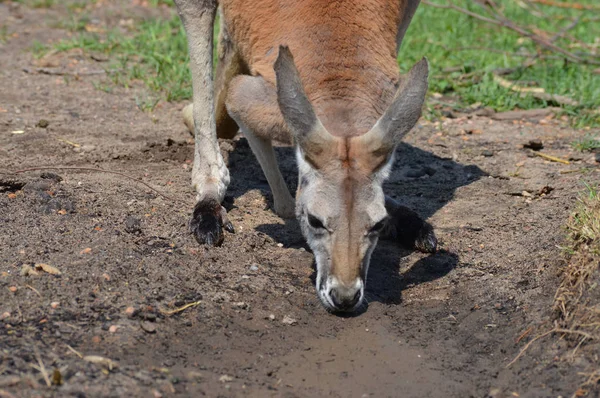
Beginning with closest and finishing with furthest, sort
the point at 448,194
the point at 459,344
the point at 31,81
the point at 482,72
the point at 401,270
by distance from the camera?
1. the point at 459,344
2. the point at 401,270
3. the point at 448,194
4. the point at 31,81
5. the point at 482,72

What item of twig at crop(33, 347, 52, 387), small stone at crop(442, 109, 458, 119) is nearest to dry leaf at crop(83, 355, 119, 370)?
twig at crop(33, 347, 52, 387)

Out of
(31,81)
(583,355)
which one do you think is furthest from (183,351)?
(31,81)

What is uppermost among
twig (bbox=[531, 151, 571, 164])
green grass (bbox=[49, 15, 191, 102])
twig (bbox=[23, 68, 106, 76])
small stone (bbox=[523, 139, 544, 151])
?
twig (bbox=[531, 151, 571, 164])

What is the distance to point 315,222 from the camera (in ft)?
13.1

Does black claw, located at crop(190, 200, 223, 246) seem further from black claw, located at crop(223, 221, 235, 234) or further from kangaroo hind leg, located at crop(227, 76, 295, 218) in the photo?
kangaroo hind leg, located at crop(227, 76, 295, 218)

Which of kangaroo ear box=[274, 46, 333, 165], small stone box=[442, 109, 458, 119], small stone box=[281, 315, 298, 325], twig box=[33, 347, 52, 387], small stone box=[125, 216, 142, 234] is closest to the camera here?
twig box=[33, 347, 52, 387]

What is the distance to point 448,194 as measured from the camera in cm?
570

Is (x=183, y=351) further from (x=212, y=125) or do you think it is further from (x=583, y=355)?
(x=212, y=125)

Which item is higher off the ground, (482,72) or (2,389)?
(2,389)

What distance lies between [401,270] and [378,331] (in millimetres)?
760

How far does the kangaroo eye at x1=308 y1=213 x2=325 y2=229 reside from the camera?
13.0 ft

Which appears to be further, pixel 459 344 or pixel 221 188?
pixel 221 188

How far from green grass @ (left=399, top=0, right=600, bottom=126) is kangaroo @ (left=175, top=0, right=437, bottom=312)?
7.58 ft

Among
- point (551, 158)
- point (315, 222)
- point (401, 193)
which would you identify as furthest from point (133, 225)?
point (551, 158)
